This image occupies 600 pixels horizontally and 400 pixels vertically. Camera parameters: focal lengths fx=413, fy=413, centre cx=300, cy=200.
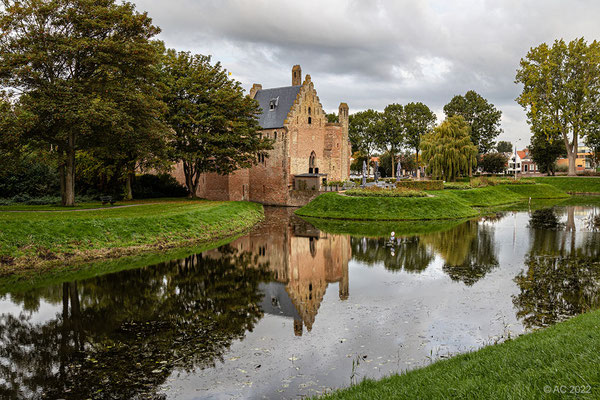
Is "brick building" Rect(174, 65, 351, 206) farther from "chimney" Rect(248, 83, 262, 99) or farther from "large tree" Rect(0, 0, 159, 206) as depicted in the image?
"large tree" Rect(0, 0, 159, 206)

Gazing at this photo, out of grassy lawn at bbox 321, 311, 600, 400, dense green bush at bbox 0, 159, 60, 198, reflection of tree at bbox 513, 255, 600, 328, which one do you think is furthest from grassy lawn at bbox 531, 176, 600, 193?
grassy lawn at bbox 321, 311, 600, 400

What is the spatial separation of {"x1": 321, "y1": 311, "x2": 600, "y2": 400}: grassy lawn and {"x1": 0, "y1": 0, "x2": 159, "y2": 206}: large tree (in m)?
21.3

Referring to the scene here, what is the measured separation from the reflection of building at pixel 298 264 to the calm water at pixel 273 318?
0.09m

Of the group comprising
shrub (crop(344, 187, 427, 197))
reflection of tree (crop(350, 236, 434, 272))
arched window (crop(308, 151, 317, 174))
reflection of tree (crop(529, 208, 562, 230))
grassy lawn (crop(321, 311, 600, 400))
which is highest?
arched window (crop(308, 151, 317, 174))

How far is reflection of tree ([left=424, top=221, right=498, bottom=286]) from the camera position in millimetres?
15777

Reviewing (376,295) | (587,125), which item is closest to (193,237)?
(376,295)

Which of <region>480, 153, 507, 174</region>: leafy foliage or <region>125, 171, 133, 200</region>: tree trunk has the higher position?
<region>480, 153, 507, 174</region>: leafy foliage

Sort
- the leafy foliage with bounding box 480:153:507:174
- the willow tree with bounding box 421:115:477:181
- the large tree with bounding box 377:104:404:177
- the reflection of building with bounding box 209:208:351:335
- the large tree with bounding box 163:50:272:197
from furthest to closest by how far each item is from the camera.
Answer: the leafy foliage with bounding box 480:153:507:174 < the large tree with bounding box 377:104:404:177 < the willow tree with bounding box 421:115:477:181 < the large tree with bounding box 163:50:272:197 < the reflection of building with bounding box 209:208:351:335

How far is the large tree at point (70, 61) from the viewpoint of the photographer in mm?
22078

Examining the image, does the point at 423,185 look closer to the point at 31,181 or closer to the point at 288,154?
the point at 288,154

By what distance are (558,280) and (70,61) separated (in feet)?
86.4

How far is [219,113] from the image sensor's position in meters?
37.3

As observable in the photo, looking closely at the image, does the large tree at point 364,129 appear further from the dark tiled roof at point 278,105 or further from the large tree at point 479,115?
the dark tiled roof at point 278,105

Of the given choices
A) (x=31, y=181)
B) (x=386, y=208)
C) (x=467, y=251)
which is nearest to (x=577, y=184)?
(x=386, y=208)
